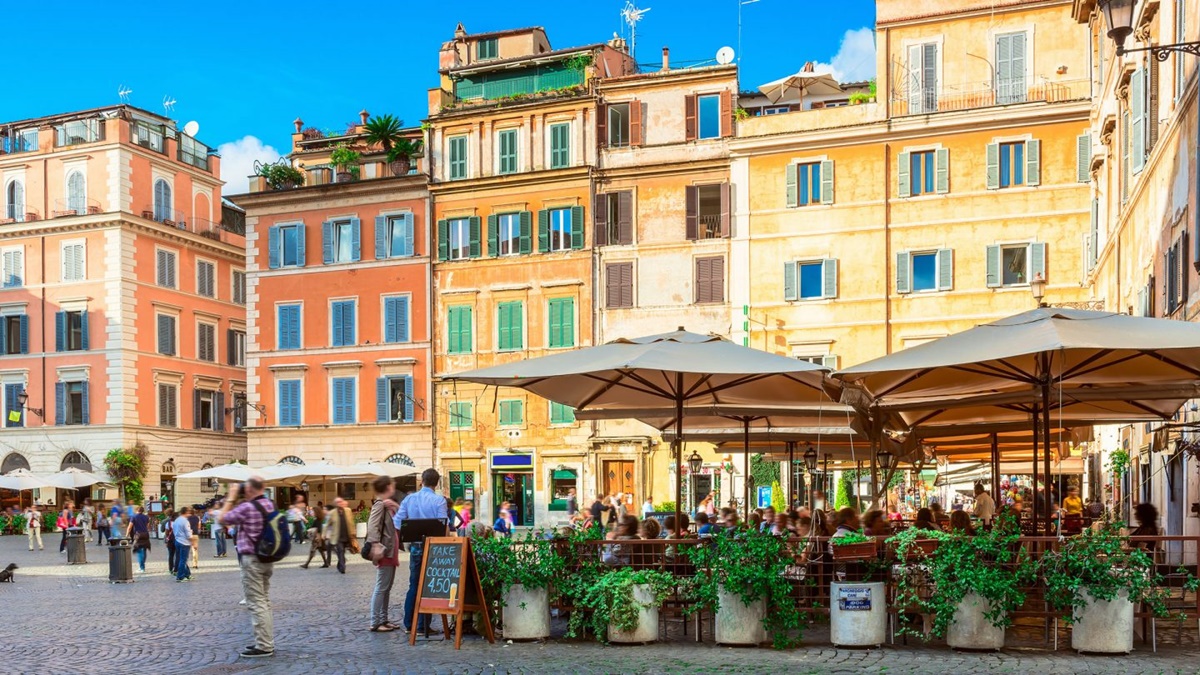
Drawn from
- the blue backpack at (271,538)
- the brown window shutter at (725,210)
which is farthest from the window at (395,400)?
the blue backpack at (271,538)

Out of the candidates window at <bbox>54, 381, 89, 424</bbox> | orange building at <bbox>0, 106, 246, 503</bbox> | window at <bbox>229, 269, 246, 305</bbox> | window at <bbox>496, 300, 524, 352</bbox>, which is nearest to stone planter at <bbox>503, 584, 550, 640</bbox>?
window at <bbox>496, 300, 524, 352</bbox>

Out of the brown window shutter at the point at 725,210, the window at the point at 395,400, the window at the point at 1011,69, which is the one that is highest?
the window at the point at 1011,69

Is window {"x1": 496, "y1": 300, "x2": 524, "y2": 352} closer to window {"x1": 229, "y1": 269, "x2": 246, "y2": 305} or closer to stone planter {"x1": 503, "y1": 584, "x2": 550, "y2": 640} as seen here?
window {"x1": 229, "y1": 269, "x2": 246, "y2": 305}

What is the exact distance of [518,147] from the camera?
44.5 metres

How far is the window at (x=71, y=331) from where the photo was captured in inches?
2062

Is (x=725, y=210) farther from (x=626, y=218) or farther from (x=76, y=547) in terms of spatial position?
(x=76, y=547)

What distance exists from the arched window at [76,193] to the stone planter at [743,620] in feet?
154

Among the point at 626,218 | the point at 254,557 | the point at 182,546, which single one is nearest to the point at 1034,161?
the point at 626,218

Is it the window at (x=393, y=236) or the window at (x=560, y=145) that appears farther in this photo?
the window at (x=393, y=236)

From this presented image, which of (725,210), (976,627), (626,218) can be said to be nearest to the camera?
(976,627)

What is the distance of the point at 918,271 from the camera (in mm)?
38062

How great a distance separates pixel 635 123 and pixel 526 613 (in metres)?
32.5

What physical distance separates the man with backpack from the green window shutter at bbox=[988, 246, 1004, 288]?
28.8 meters

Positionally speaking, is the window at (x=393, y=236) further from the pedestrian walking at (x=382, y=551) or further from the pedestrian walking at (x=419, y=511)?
the pedestrian walking at (x=419, y=511)
